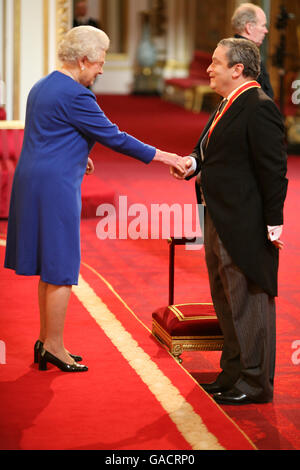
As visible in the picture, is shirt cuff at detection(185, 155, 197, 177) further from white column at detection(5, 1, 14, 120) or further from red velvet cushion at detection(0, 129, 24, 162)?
white column at detection(5, 1, 14, 120)

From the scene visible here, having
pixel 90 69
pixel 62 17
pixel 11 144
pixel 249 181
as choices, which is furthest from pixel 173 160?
pixel 62 17

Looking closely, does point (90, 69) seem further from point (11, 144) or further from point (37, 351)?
point (11, 144)

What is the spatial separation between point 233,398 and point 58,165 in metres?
1.28

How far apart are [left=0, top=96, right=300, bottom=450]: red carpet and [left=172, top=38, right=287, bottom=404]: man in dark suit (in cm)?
29

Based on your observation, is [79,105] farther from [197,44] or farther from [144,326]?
[197,44]

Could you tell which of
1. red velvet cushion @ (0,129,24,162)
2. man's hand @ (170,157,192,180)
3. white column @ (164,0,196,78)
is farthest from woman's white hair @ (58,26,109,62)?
white column @ (164,0,196,78)

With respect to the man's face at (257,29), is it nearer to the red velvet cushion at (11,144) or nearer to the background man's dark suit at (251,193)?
the background man's dark suit at (251,193)

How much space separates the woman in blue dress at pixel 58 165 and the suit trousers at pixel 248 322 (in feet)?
2.05

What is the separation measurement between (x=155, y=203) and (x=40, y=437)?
5.62 meters

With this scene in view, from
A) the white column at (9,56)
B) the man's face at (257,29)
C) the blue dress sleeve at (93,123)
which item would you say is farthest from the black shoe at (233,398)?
the white column at (9,56)

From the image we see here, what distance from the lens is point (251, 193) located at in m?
3.70

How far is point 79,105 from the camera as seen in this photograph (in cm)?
368

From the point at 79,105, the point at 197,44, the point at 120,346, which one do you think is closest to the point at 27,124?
the point at 79,105

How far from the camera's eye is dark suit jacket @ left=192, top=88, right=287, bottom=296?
361cm
